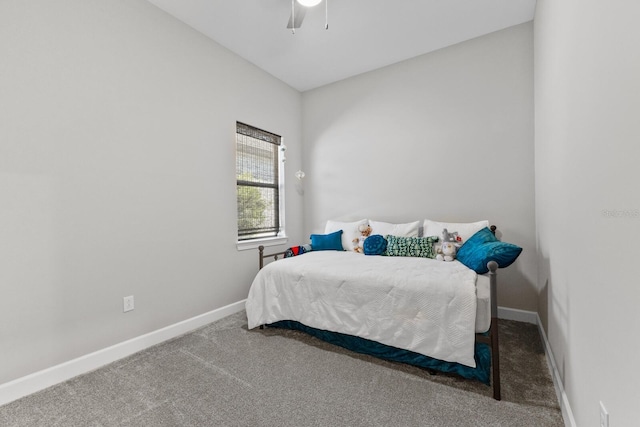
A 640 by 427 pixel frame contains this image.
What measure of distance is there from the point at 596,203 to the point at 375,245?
208 cm

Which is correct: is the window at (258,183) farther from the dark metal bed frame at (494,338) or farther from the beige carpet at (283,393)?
the dark metal bed frame at (494,338)

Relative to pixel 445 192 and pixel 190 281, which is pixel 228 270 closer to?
pixel 190 281

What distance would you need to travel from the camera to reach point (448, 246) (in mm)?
2641

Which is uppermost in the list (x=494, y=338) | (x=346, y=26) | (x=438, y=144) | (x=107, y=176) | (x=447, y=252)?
(x=346, y=26)

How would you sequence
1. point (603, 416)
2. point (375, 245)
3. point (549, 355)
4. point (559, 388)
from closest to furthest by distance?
1. point (603, 416)
2. point (559, 388)
3. point (549, 355)
4. point (375, 245)

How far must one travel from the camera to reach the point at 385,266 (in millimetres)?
2373

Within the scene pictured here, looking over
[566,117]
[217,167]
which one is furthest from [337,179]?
[566,117]

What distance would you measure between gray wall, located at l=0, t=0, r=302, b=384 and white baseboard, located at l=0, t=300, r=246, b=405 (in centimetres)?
5

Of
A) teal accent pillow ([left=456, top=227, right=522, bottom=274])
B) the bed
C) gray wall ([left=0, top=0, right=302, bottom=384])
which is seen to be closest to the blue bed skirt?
the bed

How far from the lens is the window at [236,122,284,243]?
3.31 m

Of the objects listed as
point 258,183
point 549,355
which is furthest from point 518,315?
point 258,183

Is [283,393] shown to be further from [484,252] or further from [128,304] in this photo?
[484,252]

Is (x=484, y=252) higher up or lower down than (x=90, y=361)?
higher up

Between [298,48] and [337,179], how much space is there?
1625mm
